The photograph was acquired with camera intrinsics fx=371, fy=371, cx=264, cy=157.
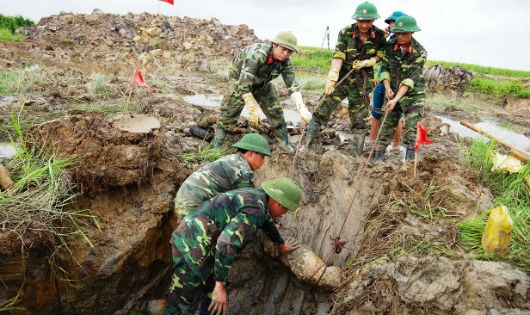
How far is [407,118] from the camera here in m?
4.23

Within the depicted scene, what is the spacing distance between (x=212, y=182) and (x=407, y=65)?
2691mm

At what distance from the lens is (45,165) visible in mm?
3012

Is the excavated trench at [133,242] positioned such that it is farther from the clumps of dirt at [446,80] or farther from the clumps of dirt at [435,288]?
the clumps of dirt at [446,80]

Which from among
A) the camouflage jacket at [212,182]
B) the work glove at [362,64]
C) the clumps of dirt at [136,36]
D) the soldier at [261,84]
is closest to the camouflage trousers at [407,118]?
the work glove at [362,64]

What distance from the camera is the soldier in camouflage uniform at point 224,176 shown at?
108 inches

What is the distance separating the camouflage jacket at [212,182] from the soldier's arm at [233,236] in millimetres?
434

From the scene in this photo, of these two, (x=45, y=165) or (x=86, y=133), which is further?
(x=86, y=133)

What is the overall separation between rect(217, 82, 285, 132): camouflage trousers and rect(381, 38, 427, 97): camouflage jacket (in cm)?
131

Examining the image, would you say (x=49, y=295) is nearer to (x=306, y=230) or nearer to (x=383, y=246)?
(x=306, y=230)

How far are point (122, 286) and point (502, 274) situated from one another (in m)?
2.87

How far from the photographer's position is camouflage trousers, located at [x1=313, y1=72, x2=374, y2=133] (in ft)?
14.5

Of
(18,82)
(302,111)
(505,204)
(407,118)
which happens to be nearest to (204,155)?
(302,111)

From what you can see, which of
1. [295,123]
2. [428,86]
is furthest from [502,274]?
[428,86]

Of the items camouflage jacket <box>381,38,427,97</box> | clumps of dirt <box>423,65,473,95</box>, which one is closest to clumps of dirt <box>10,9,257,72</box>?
clumps of dirt <box>423,65,473,95</box>
